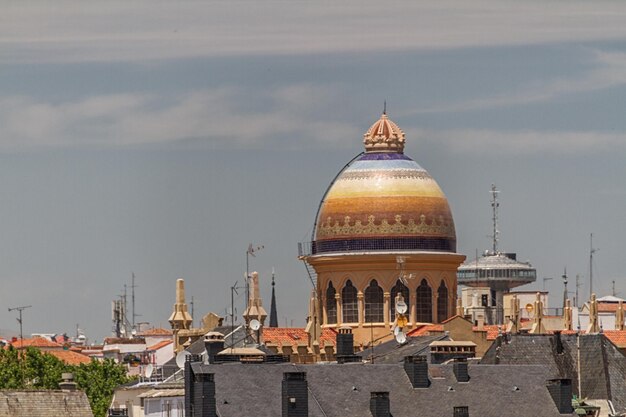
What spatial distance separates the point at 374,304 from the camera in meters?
183

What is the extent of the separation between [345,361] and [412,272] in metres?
56.1

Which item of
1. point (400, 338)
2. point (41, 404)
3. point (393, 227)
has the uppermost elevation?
point (393, 227)

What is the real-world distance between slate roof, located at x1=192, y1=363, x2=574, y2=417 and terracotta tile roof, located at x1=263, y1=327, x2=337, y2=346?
48.0m

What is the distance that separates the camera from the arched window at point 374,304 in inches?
7190

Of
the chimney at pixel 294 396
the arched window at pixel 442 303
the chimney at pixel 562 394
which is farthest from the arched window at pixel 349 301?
the chimney at pixel 294 396

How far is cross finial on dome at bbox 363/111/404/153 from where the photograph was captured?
603 ft

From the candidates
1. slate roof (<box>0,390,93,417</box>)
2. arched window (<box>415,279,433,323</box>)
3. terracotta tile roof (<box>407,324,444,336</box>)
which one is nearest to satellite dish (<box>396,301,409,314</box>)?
terracotta tile roof (<box>407,324,444,336</box>)

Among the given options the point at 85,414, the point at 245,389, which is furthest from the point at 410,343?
the point at 245,389

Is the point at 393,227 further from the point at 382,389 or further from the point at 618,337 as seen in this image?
the point at 382,389

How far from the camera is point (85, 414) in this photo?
403ft

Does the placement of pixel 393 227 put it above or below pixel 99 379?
above

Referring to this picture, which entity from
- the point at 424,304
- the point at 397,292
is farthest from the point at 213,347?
the point at 424,304

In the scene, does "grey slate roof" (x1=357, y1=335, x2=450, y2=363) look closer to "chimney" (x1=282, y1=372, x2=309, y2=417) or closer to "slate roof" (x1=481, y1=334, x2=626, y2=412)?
"slate roof" (x1=481, y1=334, x2=626, y2=412)

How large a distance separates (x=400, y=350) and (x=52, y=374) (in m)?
35.0
